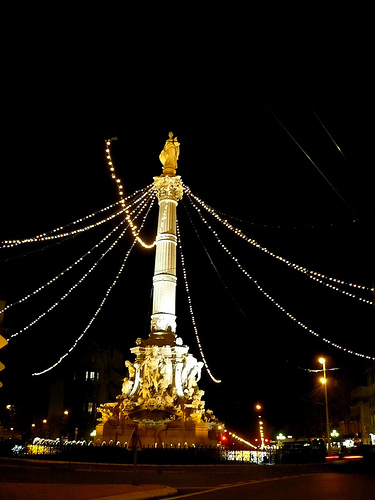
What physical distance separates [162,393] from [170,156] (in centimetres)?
1572

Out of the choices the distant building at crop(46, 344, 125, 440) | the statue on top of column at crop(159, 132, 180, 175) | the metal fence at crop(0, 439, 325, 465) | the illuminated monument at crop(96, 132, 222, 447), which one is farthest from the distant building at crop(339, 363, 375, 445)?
the statue on top of column at crop(159, 132, 180, 175)

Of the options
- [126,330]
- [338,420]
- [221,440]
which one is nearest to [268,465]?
[221,440]

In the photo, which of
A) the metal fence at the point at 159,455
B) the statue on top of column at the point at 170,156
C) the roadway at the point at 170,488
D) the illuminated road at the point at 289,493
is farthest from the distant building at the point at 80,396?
the illuminated road at the point at 289,493

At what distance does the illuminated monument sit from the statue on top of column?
4853 mm

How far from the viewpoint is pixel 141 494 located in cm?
1137

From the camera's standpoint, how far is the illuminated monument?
26.0m

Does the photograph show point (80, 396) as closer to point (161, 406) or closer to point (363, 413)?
point (363, 413)

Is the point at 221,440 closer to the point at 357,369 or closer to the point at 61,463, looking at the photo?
the point at 61,463

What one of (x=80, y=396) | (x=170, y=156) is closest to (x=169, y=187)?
(x=170, y=156)

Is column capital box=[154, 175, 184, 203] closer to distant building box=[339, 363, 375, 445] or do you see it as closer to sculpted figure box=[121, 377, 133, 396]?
sculpted figure box=[121, 377, 133, 396]

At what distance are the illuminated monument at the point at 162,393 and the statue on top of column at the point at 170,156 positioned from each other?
4.85m

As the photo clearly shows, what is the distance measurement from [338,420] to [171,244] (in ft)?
162

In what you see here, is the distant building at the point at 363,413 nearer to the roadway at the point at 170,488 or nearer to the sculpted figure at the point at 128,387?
the sculpted figure at the point at 128,387

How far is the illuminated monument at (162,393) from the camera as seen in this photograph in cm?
2595
